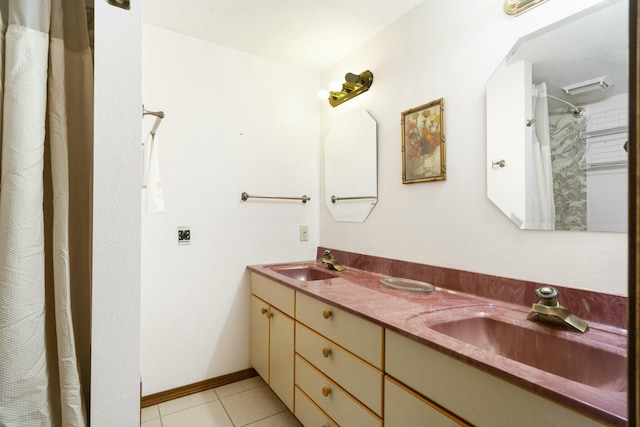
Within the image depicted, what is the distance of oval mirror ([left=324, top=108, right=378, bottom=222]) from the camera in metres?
2.09

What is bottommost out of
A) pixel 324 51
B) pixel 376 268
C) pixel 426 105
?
pixel 376 268

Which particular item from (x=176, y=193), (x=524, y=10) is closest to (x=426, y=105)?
(x=524, y=10)

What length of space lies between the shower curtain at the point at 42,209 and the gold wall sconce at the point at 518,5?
153cm

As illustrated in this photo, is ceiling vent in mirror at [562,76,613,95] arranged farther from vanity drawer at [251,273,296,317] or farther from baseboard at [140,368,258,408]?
baseboard at [140,368,258,408]

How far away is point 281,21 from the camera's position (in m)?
1.92

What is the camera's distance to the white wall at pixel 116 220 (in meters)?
0.76

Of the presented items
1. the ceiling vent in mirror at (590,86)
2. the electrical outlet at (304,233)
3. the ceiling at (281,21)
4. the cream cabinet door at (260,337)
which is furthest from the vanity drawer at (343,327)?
the ceiling at (281,21)

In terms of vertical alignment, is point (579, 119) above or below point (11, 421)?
above

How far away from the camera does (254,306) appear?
2.23 m

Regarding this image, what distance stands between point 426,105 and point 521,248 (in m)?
0.87

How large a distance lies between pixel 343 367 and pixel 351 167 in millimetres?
1341

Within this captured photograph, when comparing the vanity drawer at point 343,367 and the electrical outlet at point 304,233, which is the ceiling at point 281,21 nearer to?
the electrical outlet at point 304,233

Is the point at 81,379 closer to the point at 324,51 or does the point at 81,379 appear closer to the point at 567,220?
the point at 567,220

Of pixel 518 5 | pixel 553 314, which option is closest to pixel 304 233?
pixel 553 314
